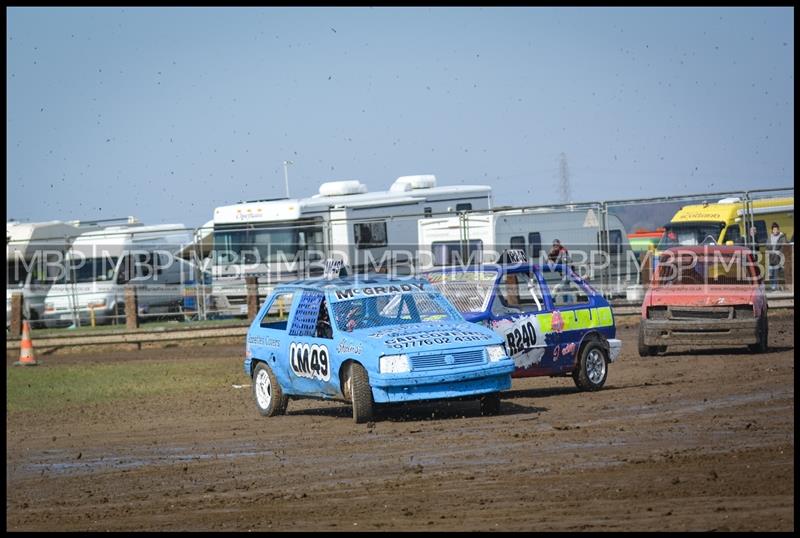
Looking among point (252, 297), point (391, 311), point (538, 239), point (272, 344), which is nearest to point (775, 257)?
point (538, 239)

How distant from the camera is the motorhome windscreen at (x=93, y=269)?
3291 centimetres

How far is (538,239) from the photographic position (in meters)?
30.5

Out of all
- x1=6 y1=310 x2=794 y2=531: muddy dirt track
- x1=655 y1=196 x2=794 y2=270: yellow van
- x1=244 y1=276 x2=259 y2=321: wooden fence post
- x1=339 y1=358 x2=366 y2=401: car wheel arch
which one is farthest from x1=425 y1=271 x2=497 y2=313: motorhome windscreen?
x1=655 y1=196 x2=794 y2=270: yellow van

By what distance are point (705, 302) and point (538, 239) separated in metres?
10.9

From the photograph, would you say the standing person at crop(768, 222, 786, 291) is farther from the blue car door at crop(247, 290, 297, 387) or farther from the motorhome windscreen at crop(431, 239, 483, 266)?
the blue car door at crop(247, 290, 297, 387)

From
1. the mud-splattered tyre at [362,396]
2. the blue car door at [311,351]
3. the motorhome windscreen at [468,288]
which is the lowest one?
the mud-splattered tyre at [362,396]

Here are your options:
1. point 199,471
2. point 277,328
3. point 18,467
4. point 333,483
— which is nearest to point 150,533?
point 333,483

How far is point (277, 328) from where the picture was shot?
1488cm

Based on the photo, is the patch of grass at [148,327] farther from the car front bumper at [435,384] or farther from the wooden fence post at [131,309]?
the car front bumper at [435,384]

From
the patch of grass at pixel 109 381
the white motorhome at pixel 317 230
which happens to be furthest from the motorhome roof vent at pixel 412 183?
the patch of grass at pixel 109 381

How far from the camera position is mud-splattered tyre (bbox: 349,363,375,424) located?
1275cm

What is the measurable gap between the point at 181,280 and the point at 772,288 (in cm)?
1522

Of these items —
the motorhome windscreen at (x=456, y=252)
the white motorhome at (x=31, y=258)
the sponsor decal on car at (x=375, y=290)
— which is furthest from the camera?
the white motorhome at (x=31, y=258)

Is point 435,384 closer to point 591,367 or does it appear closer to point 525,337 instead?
point 525,337
